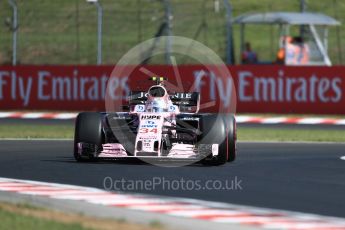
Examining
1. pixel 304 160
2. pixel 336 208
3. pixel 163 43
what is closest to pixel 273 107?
pixel 163 43

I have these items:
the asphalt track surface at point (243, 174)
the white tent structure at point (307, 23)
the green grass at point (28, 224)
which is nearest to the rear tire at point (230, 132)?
the asphalt track surface at point (243, 174)

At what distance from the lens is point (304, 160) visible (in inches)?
682

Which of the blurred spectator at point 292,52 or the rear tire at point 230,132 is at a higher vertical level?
the blurred spectator at point 292,52

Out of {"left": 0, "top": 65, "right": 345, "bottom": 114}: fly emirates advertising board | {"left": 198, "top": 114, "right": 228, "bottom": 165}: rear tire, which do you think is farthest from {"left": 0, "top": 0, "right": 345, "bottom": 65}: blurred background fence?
{"left": 198, "top": 114, "right": 228, "bottom": 165}: rear tire

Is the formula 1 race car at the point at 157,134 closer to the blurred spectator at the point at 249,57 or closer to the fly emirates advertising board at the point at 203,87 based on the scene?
the fly emirates advertising board at the point at 203,87

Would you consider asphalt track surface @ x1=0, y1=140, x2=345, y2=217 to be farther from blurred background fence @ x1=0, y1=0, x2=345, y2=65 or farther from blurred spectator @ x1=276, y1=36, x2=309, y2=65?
blurred background fence @ x1=0, y1=0, x2=345, y2=65

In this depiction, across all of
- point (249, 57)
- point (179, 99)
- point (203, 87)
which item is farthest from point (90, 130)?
point (249, 57)

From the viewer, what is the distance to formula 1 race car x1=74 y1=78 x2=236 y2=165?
15641 mm

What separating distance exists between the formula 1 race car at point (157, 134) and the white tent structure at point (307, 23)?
20540 mm

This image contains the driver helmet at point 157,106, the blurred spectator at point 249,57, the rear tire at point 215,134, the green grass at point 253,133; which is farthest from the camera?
the blurred spectator at point 249,57

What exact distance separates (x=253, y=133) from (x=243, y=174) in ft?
A: 36.0

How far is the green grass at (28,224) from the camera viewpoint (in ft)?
29.8

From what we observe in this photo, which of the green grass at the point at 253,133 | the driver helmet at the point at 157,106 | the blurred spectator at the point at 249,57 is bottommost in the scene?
the green grass at the point at 253,133

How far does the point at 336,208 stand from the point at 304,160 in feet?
21.3
